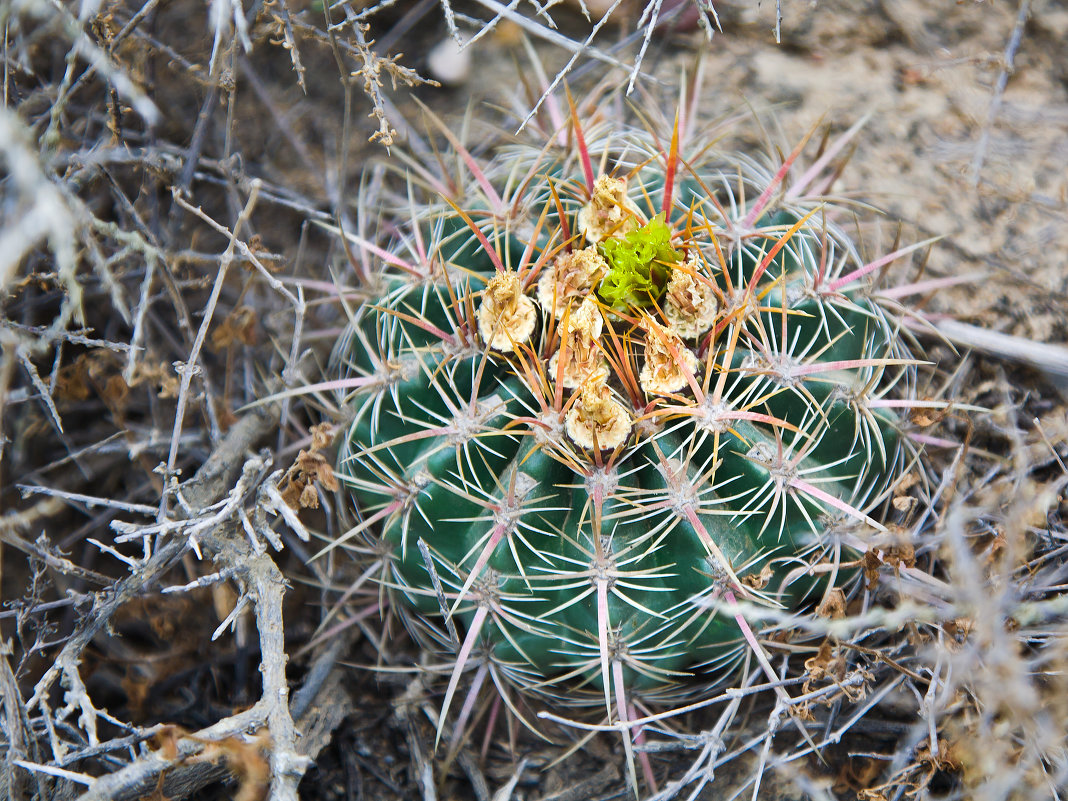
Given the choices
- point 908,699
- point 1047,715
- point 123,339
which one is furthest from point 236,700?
point 1047,715

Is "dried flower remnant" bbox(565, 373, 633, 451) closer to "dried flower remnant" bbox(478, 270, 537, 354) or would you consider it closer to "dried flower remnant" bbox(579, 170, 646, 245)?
"dried flower remnant" bbox(478, 270, 537, 354)

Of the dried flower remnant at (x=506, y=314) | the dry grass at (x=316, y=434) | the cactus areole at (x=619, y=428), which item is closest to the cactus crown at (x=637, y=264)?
the cactus areole at (x=619, y=428)

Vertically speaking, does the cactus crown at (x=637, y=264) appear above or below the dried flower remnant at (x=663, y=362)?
above

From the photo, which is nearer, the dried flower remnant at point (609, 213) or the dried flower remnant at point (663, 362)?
the dried flower remnant at point (663, 362)

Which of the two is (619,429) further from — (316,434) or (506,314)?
(316,434)

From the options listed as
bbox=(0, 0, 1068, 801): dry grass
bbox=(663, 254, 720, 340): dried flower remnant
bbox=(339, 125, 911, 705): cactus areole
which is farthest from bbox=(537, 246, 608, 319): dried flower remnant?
bbox=(0, 0, 1068, 801): dry grass

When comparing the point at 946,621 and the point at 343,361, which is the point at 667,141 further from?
the point at 946,621

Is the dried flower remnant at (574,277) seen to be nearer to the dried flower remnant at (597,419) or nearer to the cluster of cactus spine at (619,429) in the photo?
the cluster of cactus spine at (619,429)
